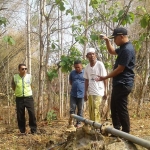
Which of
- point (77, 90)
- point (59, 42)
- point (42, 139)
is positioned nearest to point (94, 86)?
point (77, 90)

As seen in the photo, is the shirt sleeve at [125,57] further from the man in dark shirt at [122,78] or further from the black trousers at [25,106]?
the black trousers at [25,106]

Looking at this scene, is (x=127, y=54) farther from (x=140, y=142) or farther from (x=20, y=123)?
(x=20, y=123)

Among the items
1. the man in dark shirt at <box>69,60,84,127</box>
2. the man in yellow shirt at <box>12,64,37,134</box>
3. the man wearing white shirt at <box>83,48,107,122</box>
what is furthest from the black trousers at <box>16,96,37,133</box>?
the man wearing white shirt at <box>83,48,107,122</box>

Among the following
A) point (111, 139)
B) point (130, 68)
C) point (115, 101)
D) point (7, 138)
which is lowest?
point (7, 138)

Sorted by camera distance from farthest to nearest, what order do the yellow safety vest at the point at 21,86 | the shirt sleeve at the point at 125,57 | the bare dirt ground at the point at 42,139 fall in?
the yellow safety vest at the point at 21,86 → the bare dirt ground at the point at 42,139 → the shirt sleeve at the point at 125,57

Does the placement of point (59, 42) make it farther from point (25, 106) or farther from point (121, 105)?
point (121, 105)

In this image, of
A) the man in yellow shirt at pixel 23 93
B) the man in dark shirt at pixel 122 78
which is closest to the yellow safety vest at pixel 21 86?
the man in yellow shirt at pixel 23 93

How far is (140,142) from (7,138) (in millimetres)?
3614

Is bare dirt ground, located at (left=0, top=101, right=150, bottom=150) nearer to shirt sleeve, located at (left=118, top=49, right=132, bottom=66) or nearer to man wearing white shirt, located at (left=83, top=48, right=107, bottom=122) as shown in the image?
man wearing white shirt, located at (left=83, top=48, right=107, bottom=122)

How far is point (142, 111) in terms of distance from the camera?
7.55 m

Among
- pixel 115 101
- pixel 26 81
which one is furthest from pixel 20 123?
pixel 115 101

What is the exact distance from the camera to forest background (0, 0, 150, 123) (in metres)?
5.88

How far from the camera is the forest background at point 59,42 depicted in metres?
5.88

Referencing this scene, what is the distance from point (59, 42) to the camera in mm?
9430
